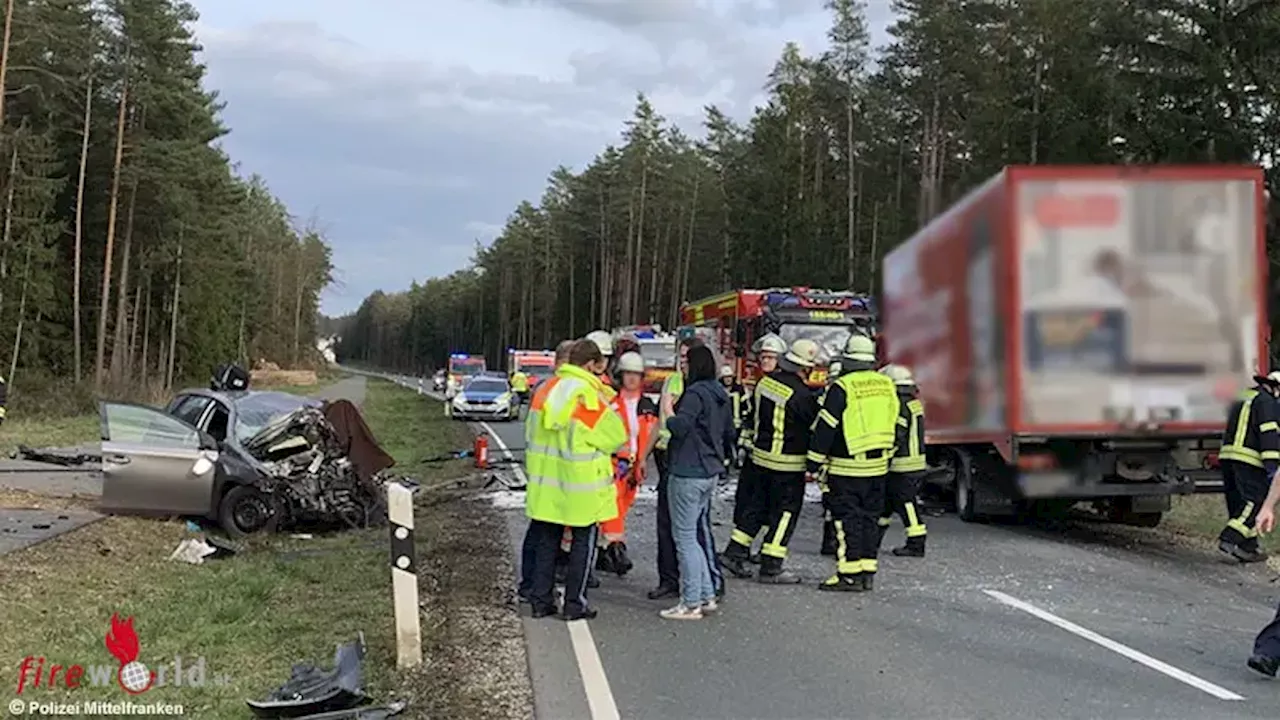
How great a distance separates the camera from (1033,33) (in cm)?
3222

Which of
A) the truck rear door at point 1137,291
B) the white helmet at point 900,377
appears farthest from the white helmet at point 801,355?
the truck rear door at point 1137,291

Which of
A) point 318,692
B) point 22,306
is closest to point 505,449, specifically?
point 318,692

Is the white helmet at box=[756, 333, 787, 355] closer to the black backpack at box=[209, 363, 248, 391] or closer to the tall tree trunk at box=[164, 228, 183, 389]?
the black backpack at box=[209, 363, 248, 391]

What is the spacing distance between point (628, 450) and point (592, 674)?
2751 mm

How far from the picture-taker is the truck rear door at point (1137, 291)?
9789 mm

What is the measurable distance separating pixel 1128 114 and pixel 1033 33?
8.13 m

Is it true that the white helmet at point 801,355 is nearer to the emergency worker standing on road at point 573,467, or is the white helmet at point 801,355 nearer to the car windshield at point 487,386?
the emergency worker standing on road at point 573,467

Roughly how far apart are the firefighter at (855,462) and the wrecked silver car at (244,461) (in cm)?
524

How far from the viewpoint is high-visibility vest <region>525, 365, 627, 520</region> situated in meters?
6.93

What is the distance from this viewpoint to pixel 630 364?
28.1ft

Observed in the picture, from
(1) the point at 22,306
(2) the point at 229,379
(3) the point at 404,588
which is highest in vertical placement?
(1) the point at 22,306

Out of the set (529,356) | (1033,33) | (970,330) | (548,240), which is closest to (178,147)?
(529,356)

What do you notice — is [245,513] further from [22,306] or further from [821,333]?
[22,306]

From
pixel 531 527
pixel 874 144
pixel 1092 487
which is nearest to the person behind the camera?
pixel 531 527
